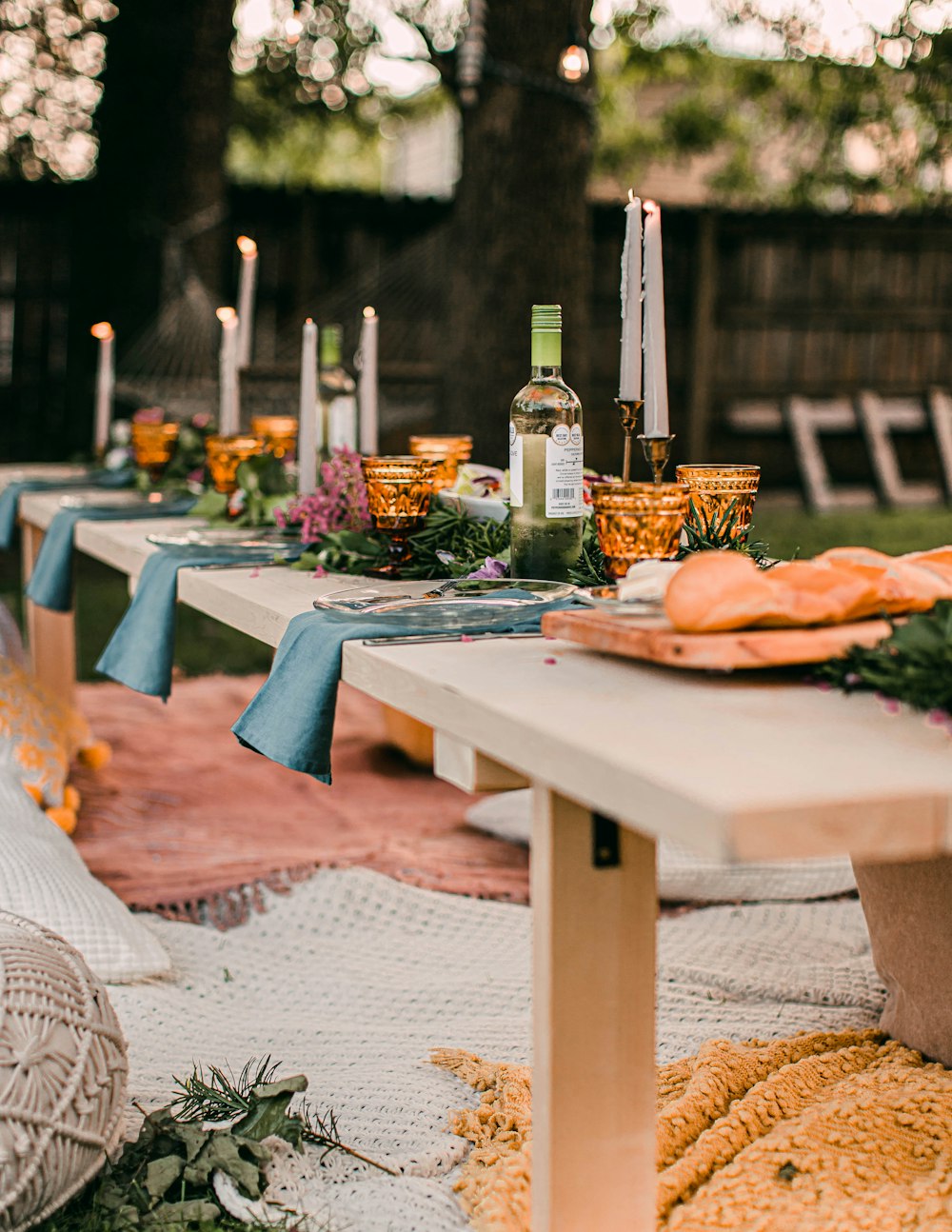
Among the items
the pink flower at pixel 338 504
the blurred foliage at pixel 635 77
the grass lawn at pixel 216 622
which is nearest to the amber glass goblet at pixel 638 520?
the pink flower at pixel 338 504

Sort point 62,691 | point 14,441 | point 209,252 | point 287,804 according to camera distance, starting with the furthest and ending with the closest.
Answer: point 14,441, point 209,252, point 62,691, point 287,804

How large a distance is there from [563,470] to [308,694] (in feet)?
1.29

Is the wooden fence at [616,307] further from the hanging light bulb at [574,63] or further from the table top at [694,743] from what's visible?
the table top at [694,743]

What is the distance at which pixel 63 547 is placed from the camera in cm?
257

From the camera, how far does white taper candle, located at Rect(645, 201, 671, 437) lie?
1.47 metres

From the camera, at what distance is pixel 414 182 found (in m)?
20.3

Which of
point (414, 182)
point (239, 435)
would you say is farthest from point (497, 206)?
point (414, 182)

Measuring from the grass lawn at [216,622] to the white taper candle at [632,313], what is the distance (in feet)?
8.42

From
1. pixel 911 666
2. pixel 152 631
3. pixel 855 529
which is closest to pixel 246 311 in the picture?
pixel 152 631

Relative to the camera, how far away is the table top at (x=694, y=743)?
2.73 ft

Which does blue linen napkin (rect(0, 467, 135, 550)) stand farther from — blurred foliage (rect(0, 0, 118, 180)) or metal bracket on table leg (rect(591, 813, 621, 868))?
blurred foliage (rect(0, 0, 118, 180))

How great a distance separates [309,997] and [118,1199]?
681 millimetres

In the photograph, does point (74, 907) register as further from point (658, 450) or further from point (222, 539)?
point (658, 450)

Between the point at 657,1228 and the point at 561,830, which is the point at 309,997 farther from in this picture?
the point at 561,830
